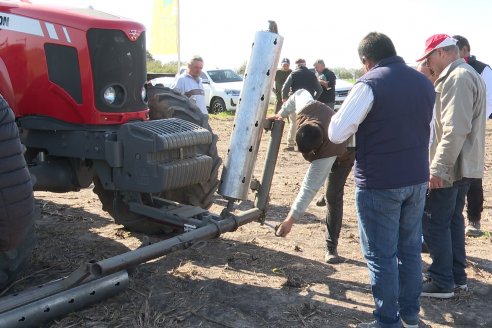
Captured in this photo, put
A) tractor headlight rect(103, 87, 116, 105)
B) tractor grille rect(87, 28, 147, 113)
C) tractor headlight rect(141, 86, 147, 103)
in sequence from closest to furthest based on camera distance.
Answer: tractor grille rect(87, 28, 147, 113), tractor headlight rect(103, 87, 116, 105), tractor headlight rect(141, 86, 147, 103)

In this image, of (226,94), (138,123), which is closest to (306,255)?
(138,123)

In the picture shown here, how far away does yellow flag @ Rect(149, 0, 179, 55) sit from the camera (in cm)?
1530

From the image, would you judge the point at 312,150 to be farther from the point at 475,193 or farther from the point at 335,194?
the point at 475,193

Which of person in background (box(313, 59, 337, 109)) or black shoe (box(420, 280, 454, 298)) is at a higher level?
person in background (box(313, 59, 337, 109))

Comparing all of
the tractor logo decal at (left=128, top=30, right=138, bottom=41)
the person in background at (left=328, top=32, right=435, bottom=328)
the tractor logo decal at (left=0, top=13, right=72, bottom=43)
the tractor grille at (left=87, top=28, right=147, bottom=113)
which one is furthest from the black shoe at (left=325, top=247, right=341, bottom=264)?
the tractor logo decal at (left=0, top=13, right=72, bottom=43)

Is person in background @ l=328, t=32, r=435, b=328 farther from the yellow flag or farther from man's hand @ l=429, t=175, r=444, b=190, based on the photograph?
the yellow flag

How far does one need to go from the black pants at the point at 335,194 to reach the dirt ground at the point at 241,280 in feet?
0.81

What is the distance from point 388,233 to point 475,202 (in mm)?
2742

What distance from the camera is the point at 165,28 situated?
612 inches

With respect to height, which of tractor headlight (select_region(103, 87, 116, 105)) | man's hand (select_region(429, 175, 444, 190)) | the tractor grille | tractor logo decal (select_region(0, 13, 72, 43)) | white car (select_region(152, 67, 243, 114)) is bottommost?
white car (select_region(152, 67, 243, 114))

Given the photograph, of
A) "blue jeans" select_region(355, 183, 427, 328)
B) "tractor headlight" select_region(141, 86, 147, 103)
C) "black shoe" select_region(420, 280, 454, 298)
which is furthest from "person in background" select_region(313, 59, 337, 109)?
"blue jeans" select_region(355, 183, 427, 328)

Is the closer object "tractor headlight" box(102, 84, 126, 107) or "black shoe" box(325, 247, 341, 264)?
"tractor headlight" box(102, 84, 126, 107)

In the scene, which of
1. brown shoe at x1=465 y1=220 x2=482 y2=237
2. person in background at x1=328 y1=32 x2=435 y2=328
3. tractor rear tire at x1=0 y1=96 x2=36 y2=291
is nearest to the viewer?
tractor rear tire at x1=0 y1=96 x2=36 y2=291

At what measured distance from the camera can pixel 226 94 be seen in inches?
714
